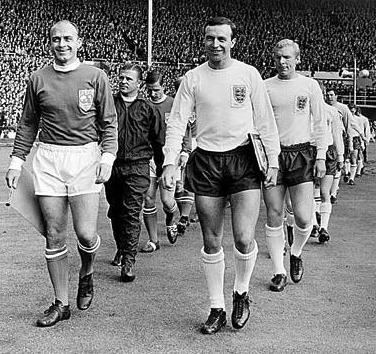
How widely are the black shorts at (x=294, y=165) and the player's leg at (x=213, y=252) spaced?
1.20 metres

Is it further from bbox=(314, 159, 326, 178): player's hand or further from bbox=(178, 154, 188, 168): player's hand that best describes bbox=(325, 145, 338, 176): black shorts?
bbox=(314, 159, 326, 178): player's hand

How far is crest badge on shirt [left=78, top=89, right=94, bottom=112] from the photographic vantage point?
4.74 metres

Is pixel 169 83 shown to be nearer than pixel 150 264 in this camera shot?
No

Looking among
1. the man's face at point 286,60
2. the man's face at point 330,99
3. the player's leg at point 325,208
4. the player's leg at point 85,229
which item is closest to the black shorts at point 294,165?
the man's face at point 286,60

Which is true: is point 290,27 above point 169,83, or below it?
above

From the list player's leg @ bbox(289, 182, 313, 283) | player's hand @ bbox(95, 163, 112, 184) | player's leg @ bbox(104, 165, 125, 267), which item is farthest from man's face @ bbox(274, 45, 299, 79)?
player's hand @ bbox(95, 163, 112, 184)

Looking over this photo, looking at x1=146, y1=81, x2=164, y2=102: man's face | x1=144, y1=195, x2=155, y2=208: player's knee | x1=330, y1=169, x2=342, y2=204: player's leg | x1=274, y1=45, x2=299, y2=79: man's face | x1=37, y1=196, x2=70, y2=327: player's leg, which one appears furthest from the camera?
x1=330, y1=169, x2=342, y2=204: player's leg

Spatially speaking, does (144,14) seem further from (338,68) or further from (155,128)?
(155,128)

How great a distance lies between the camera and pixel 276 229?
587cm

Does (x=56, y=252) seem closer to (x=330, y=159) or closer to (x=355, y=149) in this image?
(x=330, y=159)

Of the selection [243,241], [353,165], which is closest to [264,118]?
[243,241]

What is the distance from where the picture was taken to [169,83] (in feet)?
99.2

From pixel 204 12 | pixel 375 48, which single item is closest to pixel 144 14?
pixel 204 12

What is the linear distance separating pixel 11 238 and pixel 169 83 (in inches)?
890
